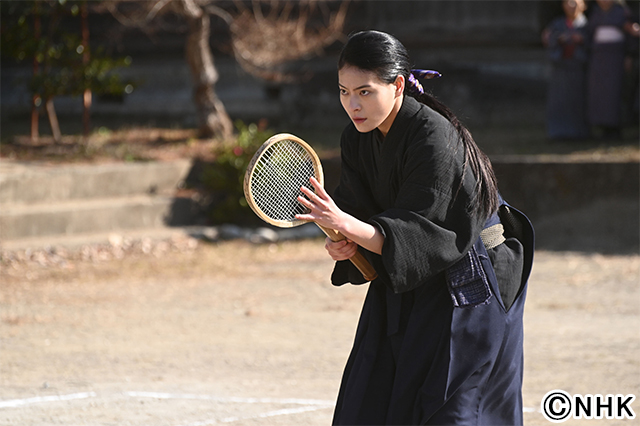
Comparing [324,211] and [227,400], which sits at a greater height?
[324,211]

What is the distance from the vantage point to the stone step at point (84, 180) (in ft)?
29.8

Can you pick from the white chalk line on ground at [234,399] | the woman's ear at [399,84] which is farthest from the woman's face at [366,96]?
the white chalk line on ground at [234,399]

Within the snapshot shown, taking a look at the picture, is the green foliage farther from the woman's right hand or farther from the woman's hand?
the woman's hand

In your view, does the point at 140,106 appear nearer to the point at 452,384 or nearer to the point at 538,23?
the point at 538,23

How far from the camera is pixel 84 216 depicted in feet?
29.9

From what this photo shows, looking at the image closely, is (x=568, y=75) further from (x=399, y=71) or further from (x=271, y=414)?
(x=399, y=71)

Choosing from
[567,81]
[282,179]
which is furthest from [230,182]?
[282,179]

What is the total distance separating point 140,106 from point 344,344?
855 cm

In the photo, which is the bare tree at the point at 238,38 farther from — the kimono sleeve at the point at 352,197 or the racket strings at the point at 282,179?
the racket strings at the point at 282,179

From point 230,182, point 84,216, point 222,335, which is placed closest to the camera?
point 222,335

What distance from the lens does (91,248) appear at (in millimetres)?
8742

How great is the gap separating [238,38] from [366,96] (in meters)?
8.35
